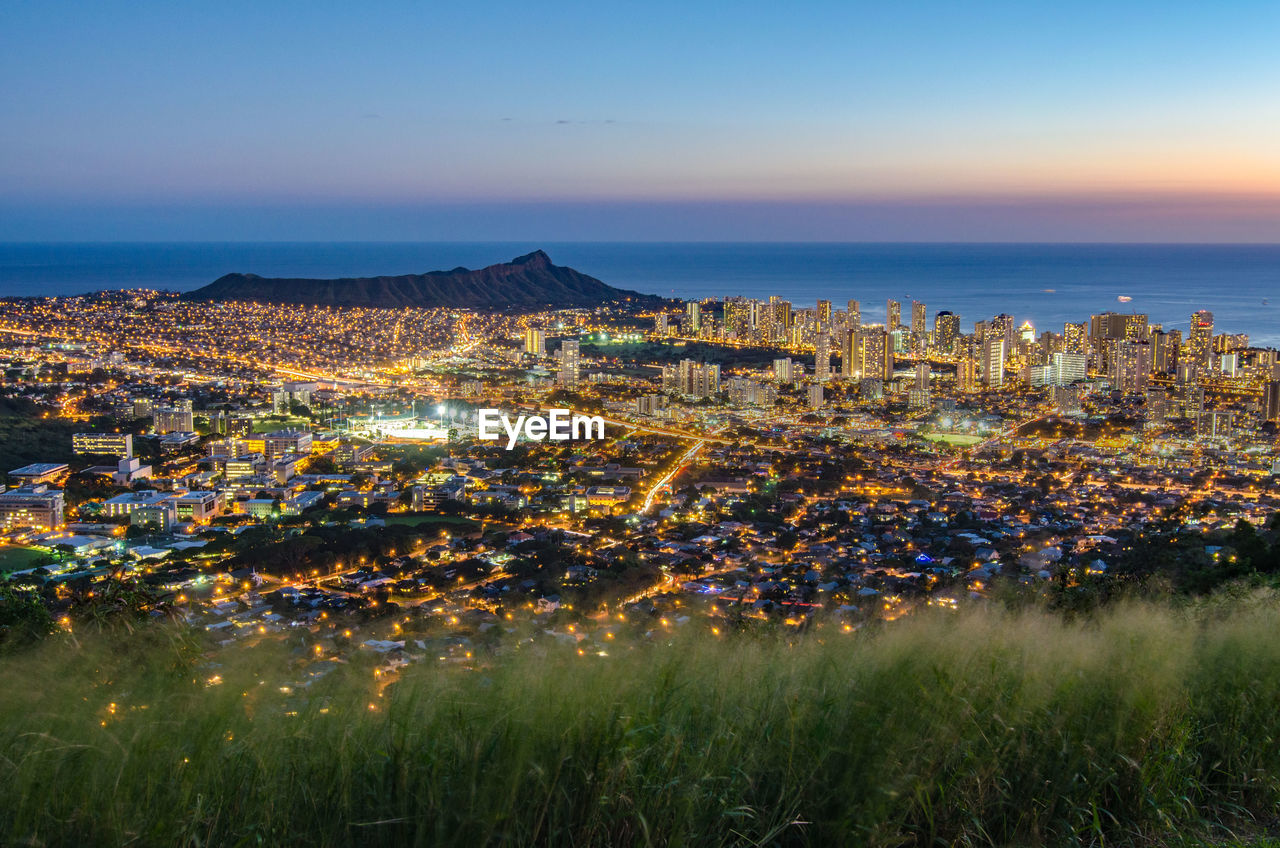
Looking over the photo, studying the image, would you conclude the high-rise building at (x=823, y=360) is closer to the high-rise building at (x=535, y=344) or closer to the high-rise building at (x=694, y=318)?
the high-rise building at (x=694, y=318)

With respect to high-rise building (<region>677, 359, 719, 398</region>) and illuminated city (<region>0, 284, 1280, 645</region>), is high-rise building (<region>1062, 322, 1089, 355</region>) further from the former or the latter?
high-rise building (<region>677, 359, 719, 398</region>)

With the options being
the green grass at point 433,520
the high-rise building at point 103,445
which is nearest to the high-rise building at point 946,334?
the green grass at point 433,520

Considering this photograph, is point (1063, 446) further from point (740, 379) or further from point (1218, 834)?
point (1218, 834)

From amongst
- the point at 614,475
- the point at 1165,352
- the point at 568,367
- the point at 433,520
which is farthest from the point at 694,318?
the point at 433,520

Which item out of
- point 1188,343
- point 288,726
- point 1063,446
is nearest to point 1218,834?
point 288,726

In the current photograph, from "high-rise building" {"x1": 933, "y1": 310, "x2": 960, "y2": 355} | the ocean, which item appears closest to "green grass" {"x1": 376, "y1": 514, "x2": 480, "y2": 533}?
"high-rise building" {"x1": 933, "y1": 310, "x2": 960, "y2": 355}

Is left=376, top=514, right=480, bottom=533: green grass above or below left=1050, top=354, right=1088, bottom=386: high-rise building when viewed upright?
below

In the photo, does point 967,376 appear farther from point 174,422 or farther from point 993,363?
point 174,422
